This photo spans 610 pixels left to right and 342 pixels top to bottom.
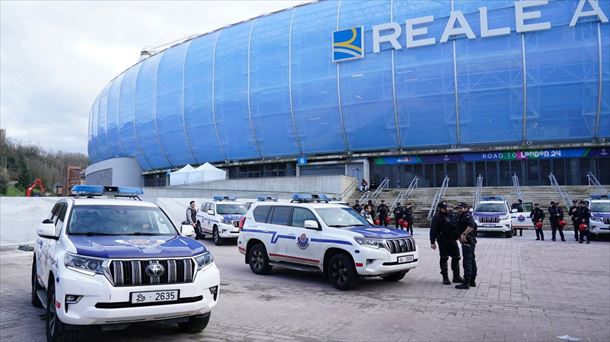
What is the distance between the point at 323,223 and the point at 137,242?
483 cm

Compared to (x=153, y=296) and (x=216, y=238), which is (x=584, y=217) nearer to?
(x=216, y=238)

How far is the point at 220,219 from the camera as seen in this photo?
18250 mm

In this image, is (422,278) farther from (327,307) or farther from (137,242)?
(137,242)

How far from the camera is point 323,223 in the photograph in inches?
386

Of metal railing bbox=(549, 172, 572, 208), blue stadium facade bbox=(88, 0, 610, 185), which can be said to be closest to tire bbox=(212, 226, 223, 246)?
metal railing bbox=(549, 172, 572, 208)

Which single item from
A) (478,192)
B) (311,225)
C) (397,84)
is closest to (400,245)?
(311,225)

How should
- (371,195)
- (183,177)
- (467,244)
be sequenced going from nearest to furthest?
(467,244) → (371,195) → (183,177)

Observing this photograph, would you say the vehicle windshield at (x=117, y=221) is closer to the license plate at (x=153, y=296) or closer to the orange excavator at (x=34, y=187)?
the license plate at (x=153, y=296)

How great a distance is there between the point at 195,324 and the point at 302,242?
4.42 meters

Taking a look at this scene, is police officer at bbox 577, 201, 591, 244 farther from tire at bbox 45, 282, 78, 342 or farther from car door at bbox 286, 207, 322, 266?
tire at bbox 45, 282, 78, 342

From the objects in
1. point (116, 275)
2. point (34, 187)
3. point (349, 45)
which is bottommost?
point (116, 275)

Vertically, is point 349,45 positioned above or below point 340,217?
above

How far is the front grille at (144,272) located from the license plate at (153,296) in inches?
4.4

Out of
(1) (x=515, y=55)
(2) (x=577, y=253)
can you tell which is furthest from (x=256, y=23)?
(2) (x=577, y=253)
